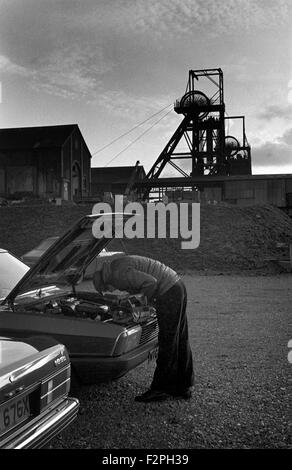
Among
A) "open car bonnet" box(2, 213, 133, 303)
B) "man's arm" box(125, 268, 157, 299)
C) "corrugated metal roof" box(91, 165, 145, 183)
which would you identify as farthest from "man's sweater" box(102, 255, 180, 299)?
"corrugated metal roof" box(91, 165, 145, 183)

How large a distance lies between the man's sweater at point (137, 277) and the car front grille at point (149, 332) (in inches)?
13.6

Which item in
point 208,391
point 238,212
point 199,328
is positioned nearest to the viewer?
point 208,391

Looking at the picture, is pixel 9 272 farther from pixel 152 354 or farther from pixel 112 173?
pixel 112 173

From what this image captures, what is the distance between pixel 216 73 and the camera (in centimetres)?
4347

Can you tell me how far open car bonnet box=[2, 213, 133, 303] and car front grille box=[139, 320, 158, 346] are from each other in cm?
97

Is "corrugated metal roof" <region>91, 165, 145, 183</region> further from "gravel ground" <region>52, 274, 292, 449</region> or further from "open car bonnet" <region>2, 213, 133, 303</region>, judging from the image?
"open car bonnet" <region>2, 213, 133, 303</region>

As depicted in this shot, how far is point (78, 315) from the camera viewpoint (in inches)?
191

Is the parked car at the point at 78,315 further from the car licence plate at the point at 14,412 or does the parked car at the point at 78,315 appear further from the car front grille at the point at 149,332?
the car licence plate at the point at 14,412

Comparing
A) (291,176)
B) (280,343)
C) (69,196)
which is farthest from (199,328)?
(69,196)

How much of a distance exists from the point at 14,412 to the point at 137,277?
194 centimetres

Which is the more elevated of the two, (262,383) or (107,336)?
(107,336)

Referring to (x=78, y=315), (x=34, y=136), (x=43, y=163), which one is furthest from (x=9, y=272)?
(x=34, y=136)

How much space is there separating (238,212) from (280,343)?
70.6ft
